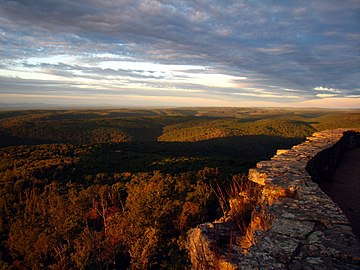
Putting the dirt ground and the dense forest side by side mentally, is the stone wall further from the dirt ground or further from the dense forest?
the dirt ground

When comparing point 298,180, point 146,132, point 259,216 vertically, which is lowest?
point 146,132

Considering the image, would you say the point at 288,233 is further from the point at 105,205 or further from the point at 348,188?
the point at 105,205

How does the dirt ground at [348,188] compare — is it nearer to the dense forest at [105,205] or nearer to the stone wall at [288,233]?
the stone wall at [288,233]

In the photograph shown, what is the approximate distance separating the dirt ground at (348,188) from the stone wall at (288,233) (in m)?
1.12

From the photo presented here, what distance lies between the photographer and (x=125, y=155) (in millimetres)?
41031

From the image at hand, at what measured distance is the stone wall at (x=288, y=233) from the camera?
10.2ft

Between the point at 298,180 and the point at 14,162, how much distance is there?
39.8 meters

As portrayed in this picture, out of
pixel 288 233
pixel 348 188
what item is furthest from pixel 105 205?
pixel 288 233

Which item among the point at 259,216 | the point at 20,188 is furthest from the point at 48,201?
the point at 259,216

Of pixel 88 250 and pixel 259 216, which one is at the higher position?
pixel 259 216

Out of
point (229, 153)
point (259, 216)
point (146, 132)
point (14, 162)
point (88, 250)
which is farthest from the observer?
point (146, 132)

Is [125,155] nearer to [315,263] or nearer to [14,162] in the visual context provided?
[14,162]

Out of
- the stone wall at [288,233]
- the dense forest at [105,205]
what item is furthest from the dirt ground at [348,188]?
the dense forest at [105,205]

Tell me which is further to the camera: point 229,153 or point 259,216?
point 229,153
